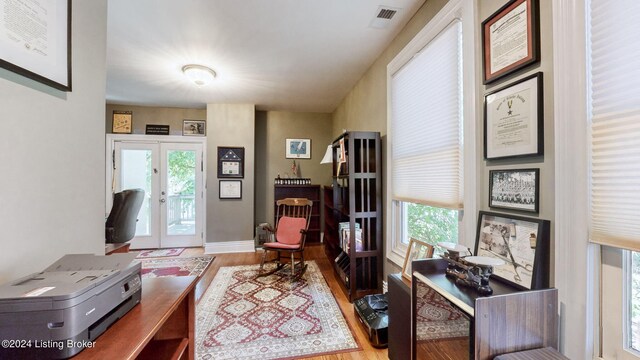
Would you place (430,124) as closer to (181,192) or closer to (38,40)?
(38,40)

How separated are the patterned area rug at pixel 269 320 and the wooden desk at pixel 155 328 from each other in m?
0.70

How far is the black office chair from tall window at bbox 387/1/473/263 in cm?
280

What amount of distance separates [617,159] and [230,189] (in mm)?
4426

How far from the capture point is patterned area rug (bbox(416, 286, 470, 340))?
3.11 feet

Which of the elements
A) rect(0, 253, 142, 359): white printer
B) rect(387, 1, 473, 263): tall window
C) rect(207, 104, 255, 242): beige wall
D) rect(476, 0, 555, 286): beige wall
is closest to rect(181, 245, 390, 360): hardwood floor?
rect(207, 104, 255, 242): beige wall

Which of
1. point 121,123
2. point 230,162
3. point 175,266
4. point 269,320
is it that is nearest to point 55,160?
point 269,320

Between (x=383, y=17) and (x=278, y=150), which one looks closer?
(x=383, y=17)

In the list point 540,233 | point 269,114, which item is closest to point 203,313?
point 540,233

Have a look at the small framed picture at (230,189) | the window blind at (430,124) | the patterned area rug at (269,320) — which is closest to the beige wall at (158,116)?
the small framed picture at (230,189)

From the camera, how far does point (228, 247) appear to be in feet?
14.2

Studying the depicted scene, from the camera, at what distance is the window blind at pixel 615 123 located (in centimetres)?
79

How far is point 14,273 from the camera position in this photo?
2.67 ft

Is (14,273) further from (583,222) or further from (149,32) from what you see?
(149,32)

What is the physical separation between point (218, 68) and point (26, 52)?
233 centimetres
